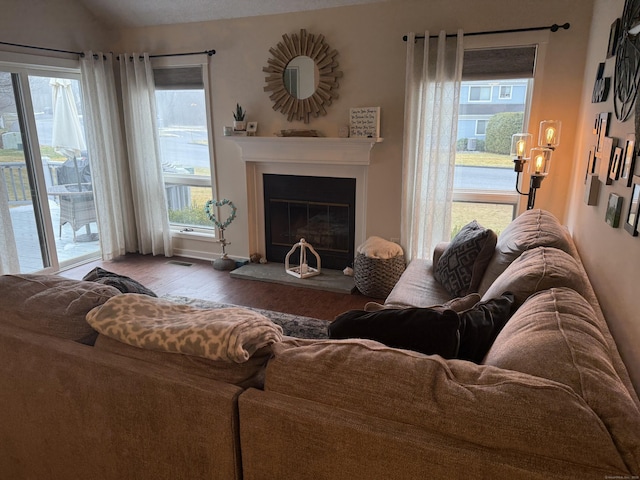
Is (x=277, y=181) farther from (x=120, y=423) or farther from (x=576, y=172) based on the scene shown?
(x=120, y=423)

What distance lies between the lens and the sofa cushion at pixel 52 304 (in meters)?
1.40

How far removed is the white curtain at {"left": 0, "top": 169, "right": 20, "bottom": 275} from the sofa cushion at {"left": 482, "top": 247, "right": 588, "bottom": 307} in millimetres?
4093

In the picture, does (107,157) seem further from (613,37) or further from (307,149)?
(613,37)

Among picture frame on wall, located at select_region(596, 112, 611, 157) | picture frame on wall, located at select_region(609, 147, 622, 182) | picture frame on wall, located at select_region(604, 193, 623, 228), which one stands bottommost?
picture frame on wall, located at select_region(604, 193, 623, 228)

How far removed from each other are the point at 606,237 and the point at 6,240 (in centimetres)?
454

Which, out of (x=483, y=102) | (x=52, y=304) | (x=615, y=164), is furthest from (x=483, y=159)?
(x=52, y=304)

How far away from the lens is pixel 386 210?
4023 millimetres

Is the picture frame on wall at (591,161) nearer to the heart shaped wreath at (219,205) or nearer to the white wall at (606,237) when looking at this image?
the white wall at (606,237)

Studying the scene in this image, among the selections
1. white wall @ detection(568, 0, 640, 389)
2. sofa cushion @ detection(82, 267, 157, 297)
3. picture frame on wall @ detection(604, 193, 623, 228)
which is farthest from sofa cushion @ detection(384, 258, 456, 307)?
sofa cushion @ detection(82, 267, 157, 297)

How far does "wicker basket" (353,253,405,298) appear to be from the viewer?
146 inches

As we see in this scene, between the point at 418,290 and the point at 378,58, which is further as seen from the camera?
the point at 378,58

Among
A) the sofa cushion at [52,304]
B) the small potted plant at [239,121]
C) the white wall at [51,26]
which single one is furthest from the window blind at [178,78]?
the sofa cushion at [52,304]

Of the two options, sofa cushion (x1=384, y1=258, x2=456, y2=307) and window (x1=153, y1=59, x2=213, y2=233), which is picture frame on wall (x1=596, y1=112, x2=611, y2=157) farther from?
window (x1=153, y1=59, x2=213, y2=233)

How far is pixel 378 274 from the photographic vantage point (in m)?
3.71
